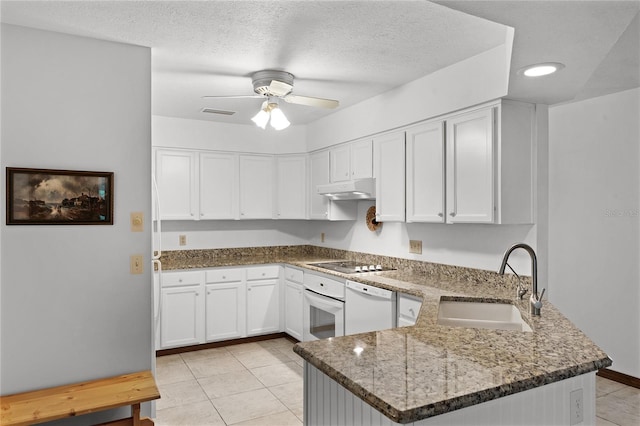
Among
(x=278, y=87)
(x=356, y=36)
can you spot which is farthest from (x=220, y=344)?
(x=356, y=36)

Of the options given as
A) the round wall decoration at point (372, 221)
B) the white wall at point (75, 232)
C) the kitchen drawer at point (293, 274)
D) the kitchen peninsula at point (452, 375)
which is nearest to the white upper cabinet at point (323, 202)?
the round wall decoration at point (372, 221)

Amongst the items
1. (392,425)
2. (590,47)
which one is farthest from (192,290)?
(590,47)

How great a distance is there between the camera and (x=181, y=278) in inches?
175

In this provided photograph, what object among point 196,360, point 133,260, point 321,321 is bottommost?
point 196,360

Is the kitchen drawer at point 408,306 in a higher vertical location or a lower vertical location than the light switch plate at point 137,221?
lower

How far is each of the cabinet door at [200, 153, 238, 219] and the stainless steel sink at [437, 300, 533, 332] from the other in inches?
121

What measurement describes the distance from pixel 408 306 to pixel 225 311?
7.62 feet

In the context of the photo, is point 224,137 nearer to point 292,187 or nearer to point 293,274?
point 292,187

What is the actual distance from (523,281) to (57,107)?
3.22m

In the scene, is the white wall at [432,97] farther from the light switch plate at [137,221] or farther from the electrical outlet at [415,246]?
the light switch plate at [137,221]

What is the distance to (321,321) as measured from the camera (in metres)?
4.26

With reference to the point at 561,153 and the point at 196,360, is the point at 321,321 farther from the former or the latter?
the point at 561,153

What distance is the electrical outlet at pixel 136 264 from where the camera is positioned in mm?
2717

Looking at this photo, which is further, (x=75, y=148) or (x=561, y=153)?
(x=561, y=153)
